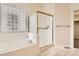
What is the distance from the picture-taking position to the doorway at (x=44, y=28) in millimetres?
1455

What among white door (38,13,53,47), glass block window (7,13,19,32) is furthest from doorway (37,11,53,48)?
glass block window (7,13,19,32)

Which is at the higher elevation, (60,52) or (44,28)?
(44,28)

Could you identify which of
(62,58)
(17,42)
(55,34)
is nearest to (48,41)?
(55,34)

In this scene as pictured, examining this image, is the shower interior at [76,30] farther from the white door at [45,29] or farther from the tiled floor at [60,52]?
the white door at [45,29]

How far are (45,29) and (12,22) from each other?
365mm

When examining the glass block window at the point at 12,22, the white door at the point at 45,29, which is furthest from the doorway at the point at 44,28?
the glass block window at the point at 12,22

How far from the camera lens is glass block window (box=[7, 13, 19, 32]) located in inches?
55.0

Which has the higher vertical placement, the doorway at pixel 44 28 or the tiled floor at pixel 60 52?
the doorway at pixel 44 28

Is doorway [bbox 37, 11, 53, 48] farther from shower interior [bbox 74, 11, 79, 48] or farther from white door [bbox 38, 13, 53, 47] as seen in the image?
shower interior [bbox 74, 11, 79, 48]

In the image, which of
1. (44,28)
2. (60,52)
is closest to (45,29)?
(44,28)

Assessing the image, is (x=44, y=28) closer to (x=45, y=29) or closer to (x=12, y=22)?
(x=45, y=29)

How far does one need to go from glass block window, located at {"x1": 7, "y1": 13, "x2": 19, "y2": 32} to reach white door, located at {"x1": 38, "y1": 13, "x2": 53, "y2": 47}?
9.8 inches

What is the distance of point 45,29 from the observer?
4.85 ft

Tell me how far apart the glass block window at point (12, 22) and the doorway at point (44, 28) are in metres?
0.24
